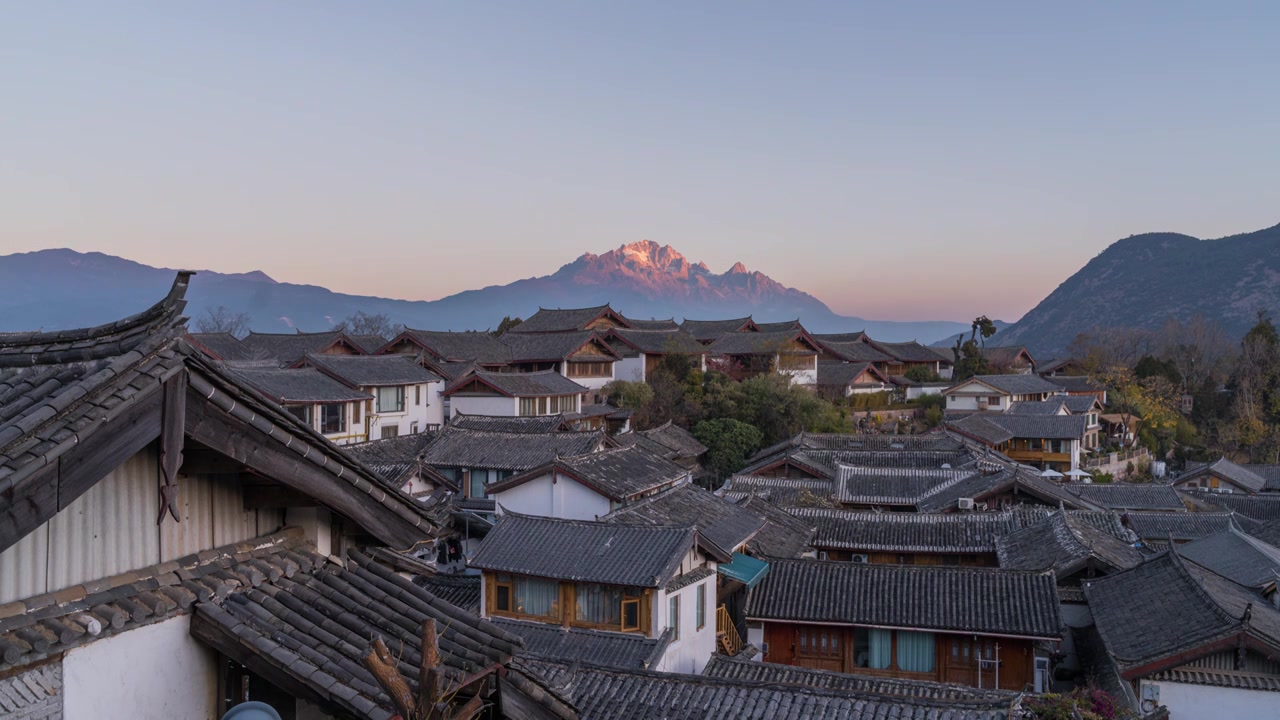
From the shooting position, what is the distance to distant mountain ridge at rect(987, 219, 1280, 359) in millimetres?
130375

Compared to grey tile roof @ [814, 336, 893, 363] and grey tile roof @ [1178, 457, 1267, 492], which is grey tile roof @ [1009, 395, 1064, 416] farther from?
grey tile roof @ [814, 336, 893, 363]

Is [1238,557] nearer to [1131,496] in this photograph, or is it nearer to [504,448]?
[1131,496]

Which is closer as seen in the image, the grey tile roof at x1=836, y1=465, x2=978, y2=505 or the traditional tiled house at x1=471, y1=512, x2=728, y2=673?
the traditional tiled house at x1=471, y1=512, x2=728, y2=673

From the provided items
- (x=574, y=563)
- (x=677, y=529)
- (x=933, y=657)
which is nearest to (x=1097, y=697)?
(x=933, y=657)

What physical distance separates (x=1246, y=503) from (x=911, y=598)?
99.9 feet

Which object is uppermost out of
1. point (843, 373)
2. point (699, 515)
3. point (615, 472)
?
point (843, 373)

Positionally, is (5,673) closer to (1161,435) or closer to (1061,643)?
(1061,643)

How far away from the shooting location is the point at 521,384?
4253 centimetres

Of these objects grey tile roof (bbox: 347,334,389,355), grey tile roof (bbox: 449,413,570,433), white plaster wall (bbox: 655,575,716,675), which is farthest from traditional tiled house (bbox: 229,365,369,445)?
white plaster wall (bbox: 655,575,716,675)

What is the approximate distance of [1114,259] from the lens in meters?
164

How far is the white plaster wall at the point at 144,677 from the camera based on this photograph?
3.23 metres

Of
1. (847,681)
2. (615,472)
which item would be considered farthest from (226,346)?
(847,681)

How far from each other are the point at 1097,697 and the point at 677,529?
8.29 m

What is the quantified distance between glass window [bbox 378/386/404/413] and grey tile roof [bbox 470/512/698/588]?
22.5 meters
